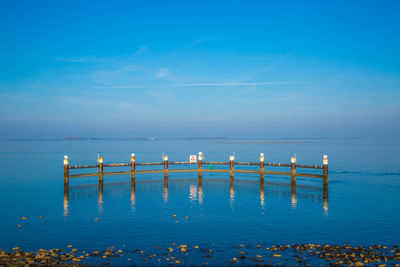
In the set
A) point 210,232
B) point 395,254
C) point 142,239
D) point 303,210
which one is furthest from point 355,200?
point 142,239

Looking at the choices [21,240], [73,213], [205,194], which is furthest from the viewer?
[205,194]

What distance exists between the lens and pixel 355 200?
96.1ft

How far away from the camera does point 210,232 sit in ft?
63.3

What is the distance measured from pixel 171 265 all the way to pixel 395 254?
34.5 ft

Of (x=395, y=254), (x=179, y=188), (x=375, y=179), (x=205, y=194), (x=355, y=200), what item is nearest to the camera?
(x=395, y=254)

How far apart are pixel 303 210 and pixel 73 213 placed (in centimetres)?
1720

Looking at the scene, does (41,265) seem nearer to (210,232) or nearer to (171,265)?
(171,265)

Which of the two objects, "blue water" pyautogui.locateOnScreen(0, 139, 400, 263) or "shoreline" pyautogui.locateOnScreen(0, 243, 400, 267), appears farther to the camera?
"blue water" pyautogui.locateOnScreen(0, 139, 400, 263)

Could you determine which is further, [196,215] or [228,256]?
[196,215]

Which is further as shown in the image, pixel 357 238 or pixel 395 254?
pixel 357 238

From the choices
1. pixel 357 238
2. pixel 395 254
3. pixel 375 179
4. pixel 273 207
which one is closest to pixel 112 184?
pixel 273 207

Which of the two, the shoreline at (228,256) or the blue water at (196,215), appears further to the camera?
the blue water at (196,215)

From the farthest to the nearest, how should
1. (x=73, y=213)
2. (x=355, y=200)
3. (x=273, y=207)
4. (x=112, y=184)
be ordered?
1. (x=112, y=184)
2. (x=355, y=200)
3. (x=273, y=207)
4. (x=73, y=213)

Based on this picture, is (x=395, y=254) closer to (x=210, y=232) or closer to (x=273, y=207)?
(x=210, y=232)
